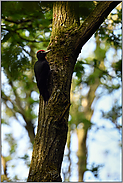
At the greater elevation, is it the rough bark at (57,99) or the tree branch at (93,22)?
the tree branch at (93,22)

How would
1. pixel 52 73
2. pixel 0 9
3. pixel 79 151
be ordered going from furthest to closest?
pixel 79 151 → pixel 0 9 → pixel 52 73

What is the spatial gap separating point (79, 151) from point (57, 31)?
26.4ft

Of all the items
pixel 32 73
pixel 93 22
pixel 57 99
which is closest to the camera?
pixel 57 99

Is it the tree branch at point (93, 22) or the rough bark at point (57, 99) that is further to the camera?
the tree branch at point (93, 22)

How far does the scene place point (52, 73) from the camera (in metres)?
2.71

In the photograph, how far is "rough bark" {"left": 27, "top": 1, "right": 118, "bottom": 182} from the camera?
7.30ft

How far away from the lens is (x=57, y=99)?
2535 millimetres

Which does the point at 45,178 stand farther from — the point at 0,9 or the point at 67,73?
the point at 0,9

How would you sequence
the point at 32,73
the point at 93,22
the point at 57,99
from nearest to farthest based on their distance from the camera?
the point at 57,99, the point at 93,22, the point at 32,73

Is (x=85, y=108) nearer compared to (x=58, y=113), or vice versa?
(x=58, y=113)

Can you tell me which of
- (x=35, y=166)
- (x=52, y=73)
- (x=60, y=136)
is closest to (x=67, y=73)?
(x=52, y=73)

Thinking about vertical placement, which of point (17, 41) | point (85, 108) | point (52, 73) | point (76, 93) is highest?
point (76, 93)

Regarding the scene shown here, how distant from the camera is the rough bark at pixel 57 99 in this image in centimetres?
223

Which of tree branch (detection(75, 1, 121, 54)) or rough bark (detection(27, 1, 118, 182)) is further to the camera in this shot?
tree branch (detection(75, 1, 121, 54))
